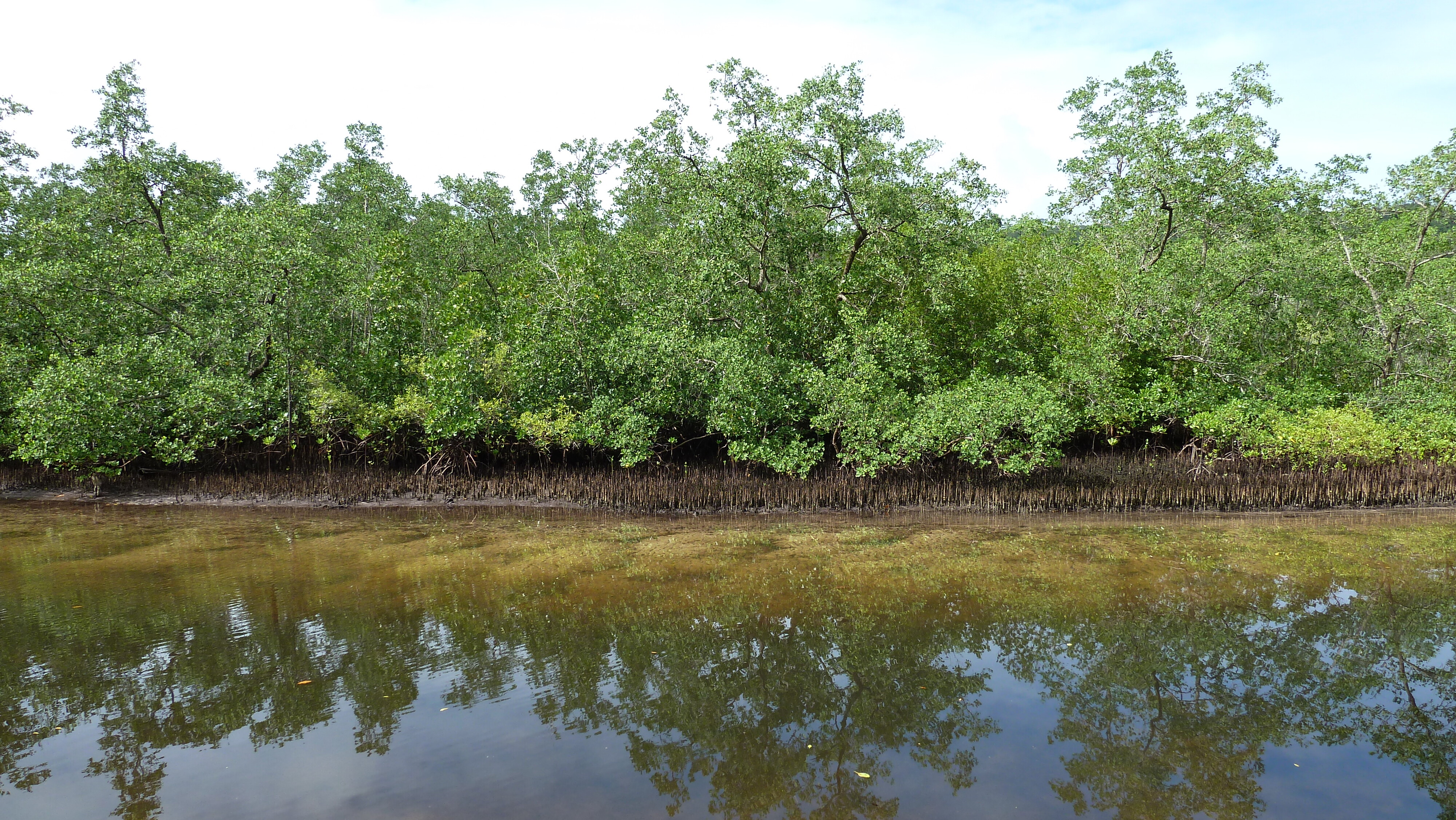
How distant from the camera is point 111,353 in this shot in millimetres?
15273

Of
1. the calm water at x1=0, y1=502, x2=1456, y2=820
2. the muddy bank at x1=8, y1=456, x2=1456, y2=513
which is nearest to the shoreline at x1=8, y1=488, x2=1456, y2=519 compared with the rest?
the muddy bank at x1=8, y1=456, x2=1456, y2=513

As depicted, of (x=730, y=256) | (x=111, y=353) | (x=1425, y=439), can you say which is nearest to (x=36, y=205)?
(x=111, y=353)

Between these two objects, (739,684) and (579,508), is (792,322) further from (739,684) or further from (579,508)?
(739,684)

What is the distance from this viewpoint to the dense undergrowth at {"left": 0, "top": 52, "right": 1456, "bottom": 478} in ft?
48.2

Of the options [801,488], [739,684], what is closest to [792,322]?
[801,488]

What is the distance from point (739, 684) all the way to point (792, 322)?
11.3m

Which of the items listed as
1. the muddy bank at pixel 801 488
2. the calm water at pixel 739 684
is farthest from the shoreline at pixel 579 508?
the calm water at pixel 739 684

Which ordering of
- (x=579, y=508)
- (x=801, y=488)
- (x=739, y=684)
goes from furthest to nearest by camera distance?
(x=579, y=508)
(x=801, y=488)
(x=739, y=684)

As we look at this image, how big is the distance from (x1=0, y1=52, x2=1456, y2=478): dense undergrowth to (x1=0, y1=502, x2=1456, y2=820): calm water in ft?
16.5

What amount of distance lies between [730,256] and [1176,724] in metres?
12.2

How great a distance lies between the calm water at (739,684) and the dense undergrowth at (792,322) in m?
5.02

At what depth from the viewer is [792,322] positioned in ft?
53.2

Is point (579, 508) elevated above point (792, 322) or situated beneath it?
situated beneath

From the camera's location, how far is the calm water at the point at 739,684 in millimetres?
4305
